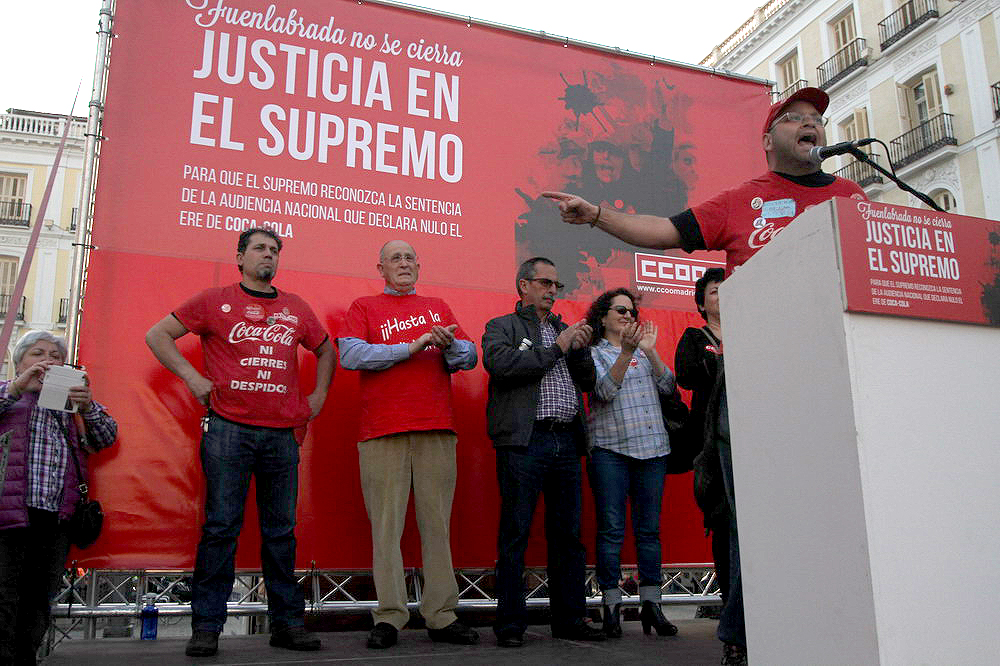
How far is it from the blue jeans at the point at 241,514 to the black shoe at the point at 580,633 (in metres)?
1.10

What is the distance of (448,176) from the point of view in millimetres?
4508

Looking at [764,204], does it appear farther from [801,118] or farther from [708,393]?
[708,393]

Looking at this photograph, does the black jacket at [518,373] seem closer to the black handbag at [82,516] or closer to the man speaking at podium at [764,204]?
the man speaking at podium at [764,204]

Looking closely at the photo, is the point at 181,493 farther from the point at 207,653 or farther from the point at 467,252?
the point at 467,252

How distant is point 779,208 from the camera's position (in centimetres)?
246

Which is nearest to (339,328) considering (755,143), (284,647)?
(284,647)

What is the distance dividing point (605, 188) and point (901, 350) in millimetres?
3672

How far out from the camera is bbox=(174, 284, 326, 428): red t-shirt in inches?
132

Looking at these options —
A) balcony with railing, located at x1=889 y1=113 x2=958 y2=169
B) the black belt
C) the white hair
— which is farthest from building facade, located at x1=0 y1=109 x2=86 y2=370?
the black belt

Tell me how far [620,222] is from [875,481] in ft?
4.04

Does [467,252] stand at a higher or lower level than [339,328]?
higher

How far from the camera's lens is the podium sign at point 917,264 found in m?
1.33

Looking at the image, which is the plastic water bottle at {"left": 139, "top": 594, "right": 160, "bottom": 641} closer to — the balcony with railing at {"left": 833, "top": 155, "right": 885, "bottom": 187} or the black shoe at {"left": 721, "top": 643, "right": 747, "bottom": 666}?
the black shoe at {"left": 721, "top": 643, "right": 747, "bottom": 666}

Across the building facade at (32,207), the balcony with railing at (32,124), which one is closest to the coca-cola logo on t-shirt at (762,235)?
the building facade at (32,207)
